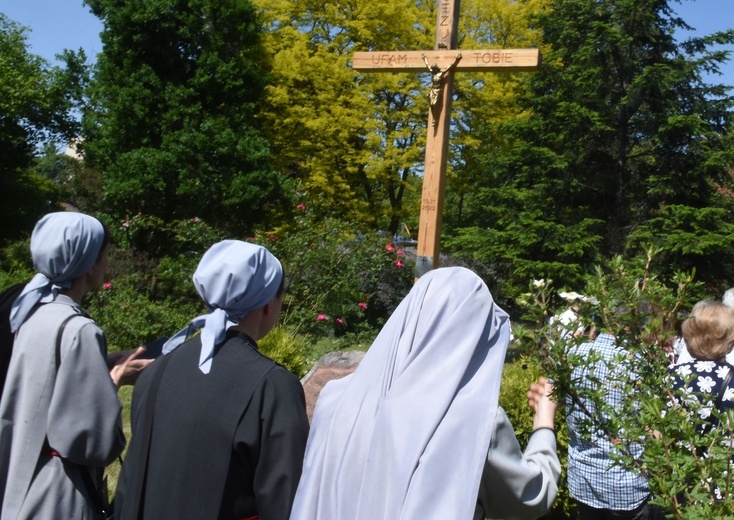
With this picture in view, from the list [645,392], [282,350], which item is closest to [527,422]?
[282,350]

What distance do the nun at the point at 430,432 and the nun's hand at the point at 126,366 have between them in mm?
1047

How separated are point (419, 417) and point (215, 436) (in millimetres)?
633

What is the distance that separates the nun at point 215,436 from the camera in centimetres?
212

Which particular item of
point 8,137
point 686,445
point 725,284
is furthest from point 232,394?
point 8,137

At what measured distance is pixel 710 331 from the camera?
11.2 feet

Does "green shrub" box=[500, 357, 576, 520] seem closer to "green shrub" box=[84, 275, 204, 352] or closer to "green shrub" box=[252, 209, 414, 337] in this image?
"green shrub" box=[252, 209, 414, 337]

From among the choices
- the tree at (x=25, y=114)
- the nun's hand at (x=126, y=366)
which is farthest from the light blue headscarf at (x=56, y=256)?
the tree at (x=25, y=114)

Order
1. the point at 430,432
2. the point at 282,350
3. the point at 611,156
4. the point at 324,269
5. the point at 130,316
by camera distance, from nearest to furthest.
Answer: the point at 430,432, the point at 282,350, the point at 324,269, the point at 130,316, the point at 611,156

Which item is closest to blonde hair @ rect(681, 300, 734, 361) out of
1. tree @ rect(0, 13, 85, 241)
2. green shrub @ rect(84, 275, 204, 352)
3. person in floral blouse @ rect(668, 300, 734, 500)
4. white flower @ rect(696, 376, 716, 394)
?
person in floral blouse @ rect(668, 300, 734, 500)

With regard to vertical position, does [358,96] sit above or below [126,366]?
above

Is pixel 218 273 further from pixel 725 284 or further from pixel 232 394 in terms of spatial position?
pixel 725 284

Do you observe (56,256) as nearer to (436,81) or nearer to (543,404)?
(543,404)

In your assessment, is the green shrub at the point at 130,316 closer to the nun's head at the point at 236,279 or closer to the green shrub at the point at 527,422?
the green shrub at the point at 527,422

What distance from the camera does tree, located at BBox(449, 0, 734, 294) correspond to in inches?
520
